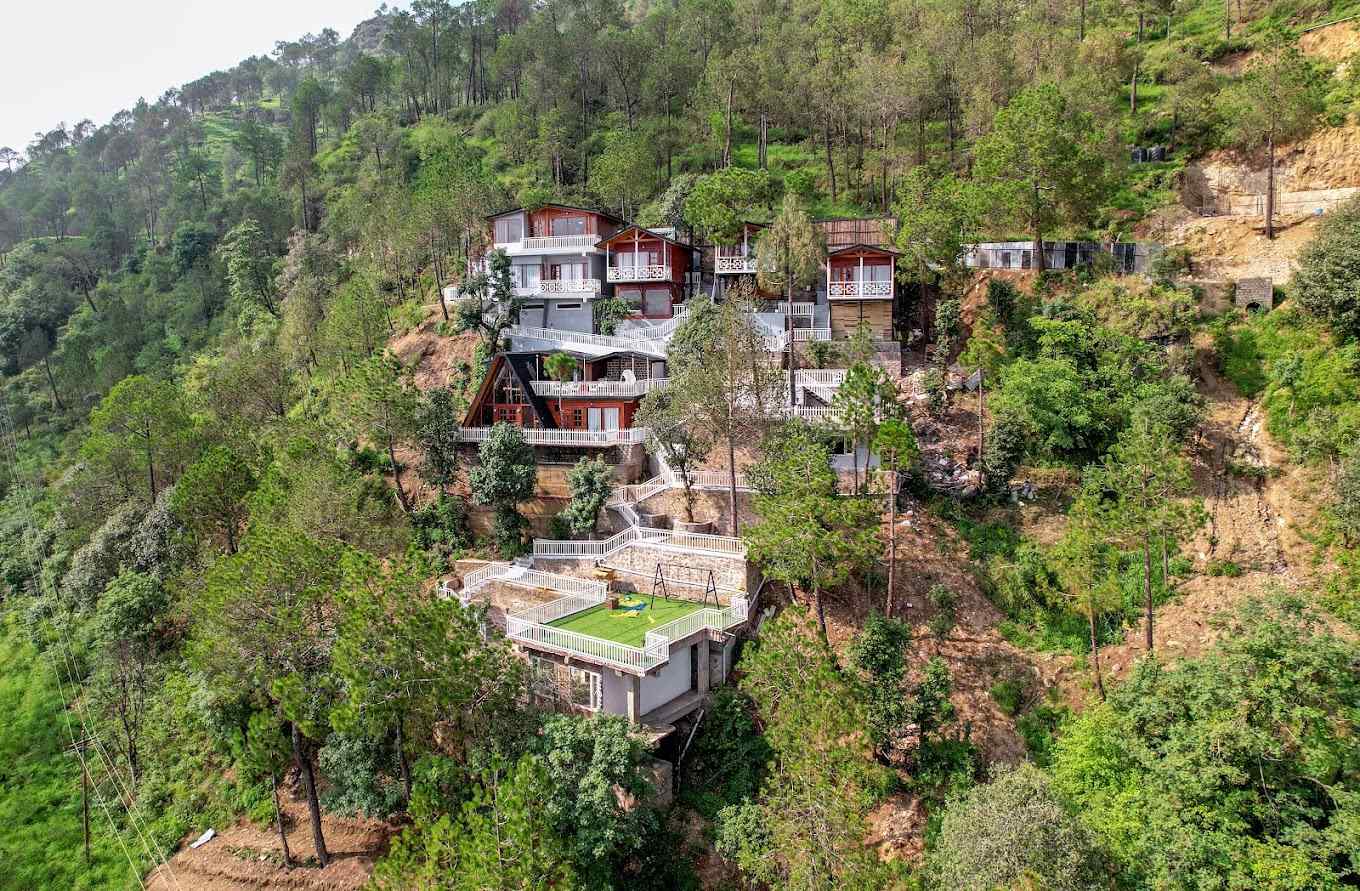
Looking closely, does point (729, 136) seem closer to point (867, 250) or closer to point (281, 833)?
point (867, 250)

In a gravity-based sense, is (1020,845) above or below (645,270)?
below

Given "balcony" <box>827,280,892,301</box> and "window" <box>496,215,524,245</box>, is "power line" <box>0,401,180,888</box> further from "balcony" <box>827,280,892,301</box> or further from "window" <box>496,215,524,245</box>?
"balcony" <box>827,280,892,301</box>

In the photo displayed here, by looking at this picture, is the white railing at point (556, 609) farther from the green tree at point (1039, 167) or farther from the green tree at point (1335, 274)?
the green tree at point (1335, 274)

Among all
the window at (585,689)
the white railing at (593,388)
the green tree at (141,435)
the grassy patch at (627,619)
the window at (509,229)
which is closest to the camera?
the window at (585,689)

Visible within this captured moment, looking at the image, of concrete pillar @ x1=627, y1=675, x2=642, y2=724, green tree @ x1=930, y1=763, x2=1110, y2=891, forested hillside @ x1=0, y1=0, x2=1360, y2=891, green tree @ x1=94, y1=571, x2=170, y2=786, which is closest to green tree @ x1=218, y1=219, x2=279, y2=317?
forested hillside @ x1=0, y1=0, x2=1360, y2=891

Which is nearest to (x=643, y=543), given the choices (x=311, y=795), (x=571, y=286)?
(x=311, y=795)

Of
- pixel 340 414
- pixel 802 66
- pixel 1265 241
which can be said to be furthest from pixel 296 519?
pixel 802 66

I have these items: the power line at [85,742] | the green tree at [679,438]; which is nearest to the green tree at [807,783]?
the green tree at [679,438]
